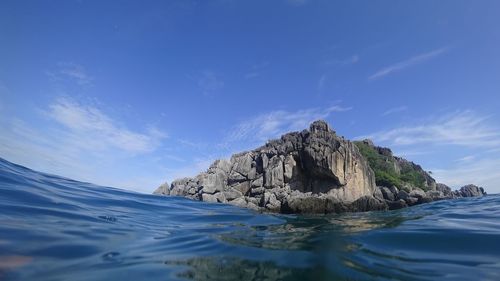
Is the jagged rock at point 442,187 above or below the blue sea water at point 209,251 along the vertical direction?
above

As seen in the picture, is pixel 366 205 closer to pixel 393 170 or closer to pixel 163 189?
pixel 163 189

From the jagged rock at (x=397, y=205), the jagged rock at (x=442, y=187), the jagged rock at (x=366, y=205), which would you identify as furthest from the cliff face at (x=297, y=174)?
the jagged rock at (x=442, y=187)

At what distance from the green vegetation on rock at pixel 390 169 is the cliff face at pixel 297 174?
21.0 meters

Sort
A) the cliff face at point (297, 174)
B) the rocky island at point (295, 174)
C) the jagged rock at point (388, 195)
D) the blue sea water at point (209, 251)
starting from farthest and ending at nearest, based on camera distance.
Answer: the jagged rock at point (388, 195) < the cliff face at point (297, 174) < the rocky island at point (295, 174) < the blue sea water at point (209, 251)

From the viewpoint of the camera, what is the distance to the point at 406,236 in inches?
293

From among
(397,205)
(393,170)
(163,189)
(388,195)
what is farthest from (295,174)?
(393,170)

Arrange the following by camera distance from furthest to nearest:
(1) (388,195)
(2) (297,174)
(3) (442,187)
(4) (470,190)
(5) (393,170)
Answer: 1. (3) (442,187)
2. (5) (393,170)
3. (4) (470,190)
4. (1) (388,195)
5. (2) (297,174)

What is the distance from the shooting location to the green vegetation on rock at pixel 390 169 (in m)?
95.2

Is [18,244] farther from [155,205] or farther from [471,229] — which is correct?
[471,229]

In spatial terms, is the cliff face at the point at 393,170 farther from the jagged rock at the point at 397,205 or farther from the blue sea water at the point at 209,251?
the blue sea water at the point at 209,251

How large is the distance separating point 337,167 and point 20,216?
64.4 m

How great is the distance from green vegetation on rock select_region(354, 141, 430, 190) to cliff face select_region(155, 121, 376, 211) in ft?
69.0

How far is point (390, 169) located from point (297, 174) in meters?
50.0

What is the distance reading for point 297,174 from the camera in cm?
7106
